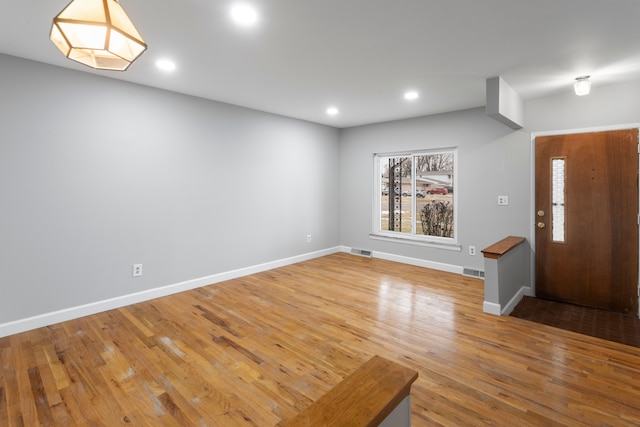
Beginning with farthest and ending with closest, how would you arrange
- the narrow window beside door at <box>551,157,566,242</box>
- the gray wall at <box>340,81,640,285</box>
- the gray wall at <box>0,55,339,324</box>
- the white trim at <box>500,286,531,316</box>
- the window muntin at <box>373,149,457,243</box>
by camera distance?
the window muntin at <box>373,149,457,243</box> → the narrow window beside door at <box>551,157,566,242</box> → the gray wall at <box>340,81,640,285</box> → the white trim at <box>500,286,531,316</box> → the gray wall at <box>0,55,339,324</box>

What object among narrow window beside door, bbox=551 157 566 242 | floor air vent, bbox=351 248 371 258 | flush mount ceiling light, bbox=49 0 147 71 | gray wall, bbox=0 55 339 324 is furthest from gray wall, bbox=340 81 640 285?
flush mount ceiling light, bbox=49 0 147 71

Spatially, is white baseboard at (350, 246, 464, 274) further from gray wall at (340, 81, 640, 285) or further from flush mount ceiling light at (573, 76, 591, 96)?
flush mount ceiling light at (573, 76, 591, 96)

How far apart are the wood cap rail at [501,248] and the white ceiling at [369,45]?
173 cm

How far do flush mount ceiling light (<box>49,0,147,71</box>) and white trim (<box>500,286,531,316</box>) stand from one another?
373cm

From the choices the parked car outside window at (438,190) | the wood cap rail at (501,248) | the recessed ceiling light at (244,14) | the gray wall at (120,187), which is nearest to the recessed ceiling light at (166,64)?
the gray wall at (120,187)

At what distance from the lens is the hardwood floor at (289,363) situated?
189 centimetres

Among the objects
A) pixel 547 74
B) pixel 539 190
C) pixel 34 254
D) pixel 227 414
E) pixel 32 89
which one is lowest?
pixel 227 414

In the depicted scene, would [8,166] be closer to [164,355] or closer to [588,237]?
[164,355]

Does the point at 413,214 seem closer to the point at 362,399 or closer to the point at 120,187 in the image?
the point at 120,187

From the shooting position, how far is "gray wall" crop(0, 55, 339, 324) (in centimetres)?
288

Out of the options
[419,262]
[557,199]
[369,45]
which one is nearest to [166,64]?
[369,45]

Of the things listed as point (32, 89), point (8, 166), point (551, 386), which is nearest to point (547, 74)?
point (551, 386)

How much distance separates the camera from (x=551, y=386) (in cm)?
212

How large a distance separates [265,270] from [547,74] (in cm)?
421
